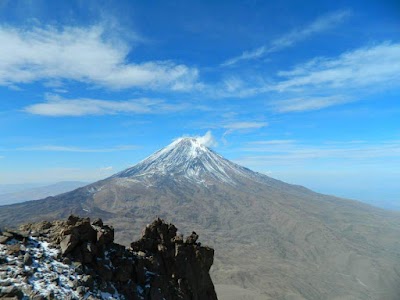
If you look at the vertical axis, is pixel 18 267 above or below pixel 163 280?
above

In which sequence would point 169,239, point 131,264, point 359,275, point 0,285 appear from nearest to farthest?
1. point 0,285
2. point 131,264
3. point 169,239
4. point 359,275

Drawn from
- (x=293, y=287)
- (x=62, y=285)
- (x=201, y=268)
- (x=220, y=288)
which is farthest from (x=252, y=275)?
(x=62, y=285)

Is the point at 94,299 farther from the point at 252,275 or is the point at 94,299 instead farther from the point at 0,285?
the point at 252,275

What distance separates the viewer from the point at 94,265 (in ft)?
64.4

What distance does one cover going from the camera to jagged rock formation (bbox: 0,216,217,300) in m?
17.0

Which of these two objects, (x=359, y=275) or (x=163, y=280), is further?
(x=359, y=275)

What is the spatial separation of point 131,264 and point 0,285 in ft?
24.0

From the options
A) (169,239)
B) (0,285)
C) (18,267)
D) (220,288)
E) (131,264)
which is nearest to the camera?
(0,285)

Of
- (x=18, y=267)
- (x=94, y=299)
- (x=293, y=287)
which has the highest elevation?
(x=18, y=267)

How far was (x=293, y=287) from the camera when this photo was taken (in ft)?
512

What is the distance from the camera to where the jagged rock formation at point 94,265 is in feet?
55.7

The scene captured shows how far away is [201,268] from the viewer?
26.6m

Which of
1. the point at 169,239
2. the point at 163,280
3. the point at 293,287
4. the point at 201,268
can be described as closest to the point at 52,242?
the point at 163,280

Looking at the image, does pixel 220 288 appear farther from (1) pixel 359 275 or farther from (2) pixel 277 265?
(1) pixel 359 275
